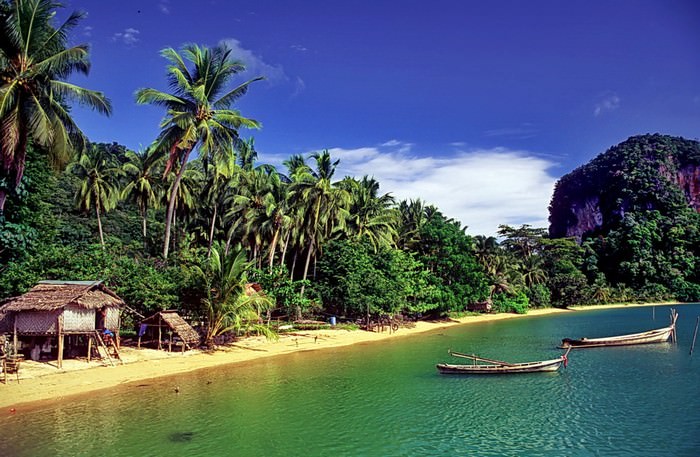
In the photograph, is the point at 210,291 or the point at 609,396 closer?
the point at 609,396

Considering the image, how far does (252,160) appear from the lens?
47.7 meters

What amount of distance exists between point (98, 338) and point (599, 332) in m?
36.3

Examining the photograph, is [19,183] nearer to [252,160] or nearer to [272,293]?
[272,293]

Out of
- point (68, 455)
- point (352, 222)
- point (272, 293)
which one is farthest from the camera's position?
point (352, 222)

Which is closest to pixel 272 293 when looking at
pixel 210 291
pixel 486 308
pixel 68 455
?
pixel 210 291

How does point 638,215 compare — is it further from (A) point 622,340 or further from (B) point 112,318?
(B) point 112,318

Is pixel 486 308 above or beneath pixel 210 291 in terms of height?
beneath

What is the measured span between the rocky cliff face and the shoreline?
83.3m

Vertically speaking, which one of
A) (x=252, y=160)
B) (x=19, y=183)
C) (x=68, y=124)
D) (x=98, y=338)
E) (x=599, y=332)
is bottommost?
(x=599, y=332)

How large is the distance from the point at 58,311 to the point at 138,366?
442 centimetres

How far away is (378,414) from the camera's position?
15.8 m

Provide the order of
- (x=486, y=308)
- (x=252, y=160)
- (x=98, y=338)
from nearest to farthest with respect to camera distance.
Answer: (x=98, y=338) → (x=252, y=160) → (x=486, y=308)

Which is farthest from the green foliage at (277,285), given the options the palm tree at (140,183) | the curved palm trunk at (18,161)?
the palm tree at (140,183)

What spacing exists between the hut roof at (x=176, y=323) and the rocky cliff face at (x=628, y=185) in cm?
9693
